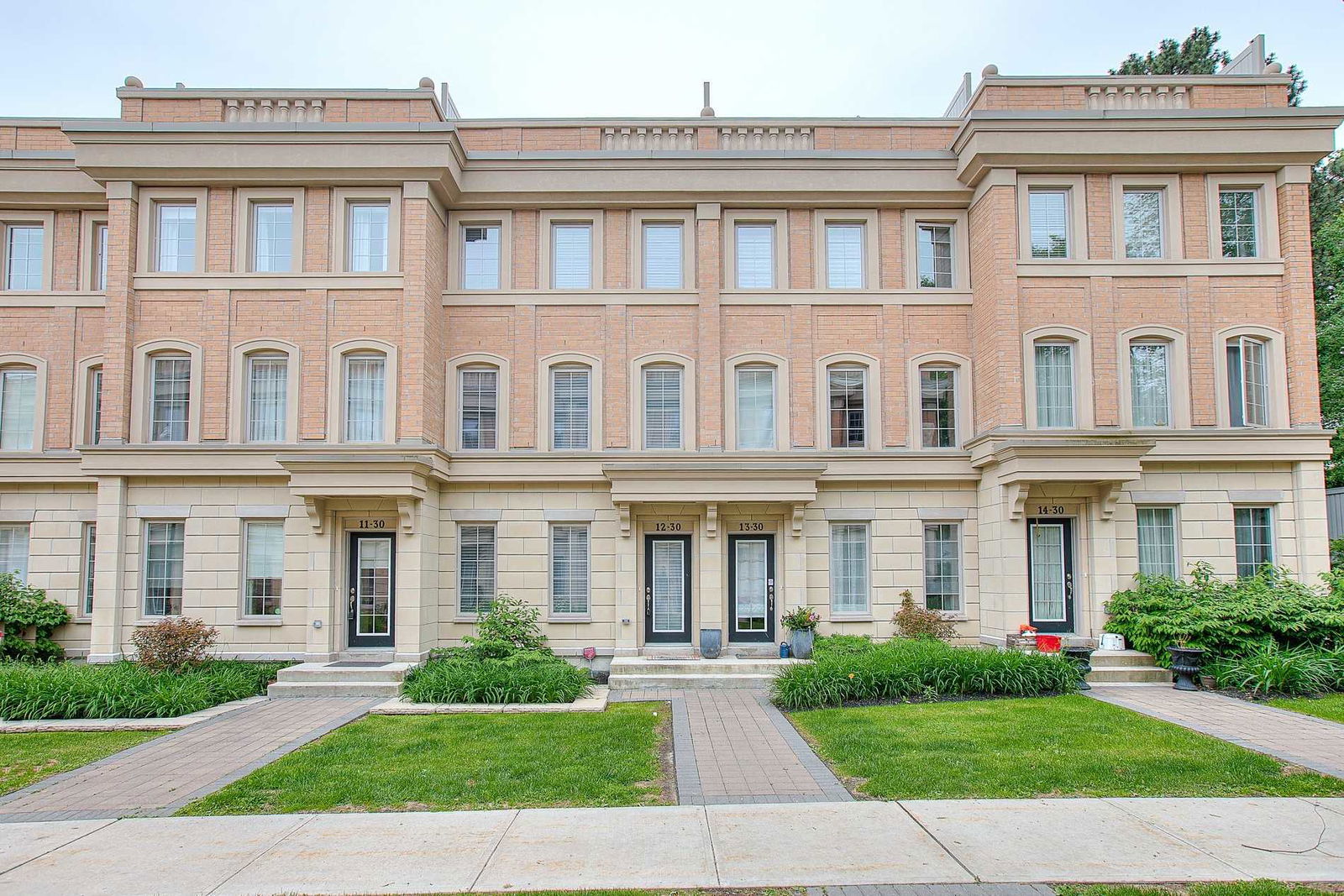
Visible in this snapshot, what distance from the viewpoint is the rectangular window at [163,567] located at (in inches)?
619

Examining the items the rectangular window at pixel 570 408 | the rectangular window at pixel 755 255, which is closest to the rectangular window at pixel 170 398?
the rectangular window at pixel 570 408

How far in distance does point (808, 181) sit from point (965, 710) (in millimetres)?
9972

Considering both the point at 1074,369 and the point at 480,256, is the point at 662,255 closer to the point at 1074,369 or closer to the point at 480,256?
the point at 480,256

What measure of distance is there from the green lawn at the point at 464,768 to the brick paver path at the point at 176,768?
363 millimetres

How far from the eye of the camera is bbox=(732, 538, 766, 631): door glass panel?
16.3m

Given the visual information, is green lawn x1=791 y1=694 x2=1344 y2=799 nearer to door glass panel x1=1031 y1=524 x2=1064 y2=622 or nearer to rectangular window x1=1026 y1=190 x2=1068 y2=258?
door glass panel x1=1031 y1=524 x2=1064 y2=622

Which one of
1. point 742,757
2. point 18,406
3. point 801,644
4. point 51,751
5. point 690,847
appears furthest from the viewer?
point 18,406

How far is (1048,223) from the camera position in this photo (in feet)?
53.0

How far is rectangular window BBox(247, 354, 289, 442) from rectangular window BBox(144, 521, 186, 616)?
221 centimetres

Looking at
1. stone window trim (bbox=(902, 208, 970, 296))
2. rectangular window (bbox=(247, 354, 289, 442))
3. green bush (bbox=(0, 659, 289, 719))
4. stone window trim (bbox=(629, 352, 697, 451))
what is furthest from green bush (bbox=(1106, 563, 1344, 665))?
rectangular window (bbox=(247, 354, 289, 442))

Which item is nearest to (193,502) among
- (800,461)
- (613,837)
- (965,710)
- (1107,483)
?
(800,461)

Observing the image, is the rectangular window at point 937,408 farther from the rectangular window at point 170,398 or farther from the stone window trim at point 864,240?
the rectangular window at point 170,398

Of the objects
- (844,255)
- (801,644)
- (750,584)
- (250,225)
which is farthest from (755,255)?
(250,225)

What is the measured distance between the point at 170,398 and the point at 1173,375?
18.1 m
